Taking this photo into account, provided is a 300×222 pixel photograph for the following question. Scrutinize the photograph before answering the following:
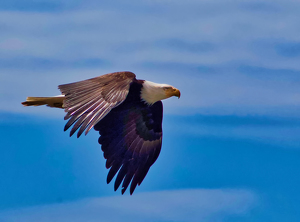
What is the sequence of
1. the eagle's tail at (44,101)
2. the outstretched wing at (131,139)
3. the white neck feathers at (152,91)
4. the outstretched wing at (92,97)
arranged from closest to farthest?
the outstretched wing at (92,97) → the eagle's tail at (44,101) → the white neck feathers at (152,91) → the outstretched wing at (131,139)

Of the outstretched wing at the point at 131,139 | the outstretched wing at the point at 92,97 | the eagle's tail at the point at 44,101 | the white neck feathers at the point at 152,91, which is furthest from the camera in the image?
the outstretched wing at the point at 131,139

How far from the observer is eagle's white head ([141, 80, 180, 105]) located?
16.6 metres

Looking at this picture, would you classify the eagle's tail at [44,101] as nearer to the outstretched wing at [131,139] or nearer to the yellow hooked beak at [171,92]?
the outstretched wing at [131,139]

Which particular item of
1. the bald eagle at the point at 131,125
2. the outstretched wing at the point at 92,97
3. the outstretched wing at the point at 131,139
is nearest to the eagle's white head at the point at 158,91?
the bald eagle at the point at 131,125

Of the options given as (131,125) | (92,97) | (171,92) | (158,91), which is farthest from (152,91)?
(92,97)

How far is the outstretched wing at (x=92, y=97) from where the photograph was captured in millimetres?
13898

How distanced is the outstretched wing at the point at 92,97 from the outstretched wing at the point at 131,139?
6.92ft

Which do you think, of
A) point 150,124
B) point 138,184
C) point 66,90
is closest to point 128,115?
point 150,124

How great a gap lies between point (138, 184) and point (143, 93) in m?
2.40

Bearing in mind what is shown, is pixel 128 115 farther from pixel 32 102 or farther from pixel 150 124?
pixel 32 102

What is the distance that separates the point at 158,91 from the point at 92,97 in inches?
104

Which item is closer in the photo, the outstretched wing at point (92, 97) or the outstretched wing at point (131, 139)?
the outstretched wing at point (92, 97)

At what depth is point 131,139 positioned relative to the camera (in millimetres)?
17531

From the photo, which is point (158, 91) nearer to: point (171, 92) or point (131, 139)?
point (171, 92)
